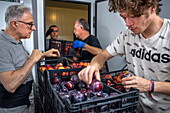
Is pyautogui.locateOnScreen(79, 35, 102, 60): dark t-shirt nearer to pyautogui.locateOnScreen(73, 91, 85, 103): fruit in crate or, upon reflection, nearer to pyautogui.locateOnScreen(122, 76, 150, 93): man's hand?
pyautogui.locateOnScreen(122, 76, 150, 93): man's hand

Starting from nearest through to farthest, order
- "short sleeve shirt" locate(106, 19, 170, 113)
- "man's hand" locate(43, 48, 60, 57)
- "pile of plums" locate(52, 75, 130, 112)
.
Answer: "pile of plums" locate(52, 75, 130, 112)
"short sleeve shirt" locate(106, 19, 170, 113)
"man's hand" locate(43, 48, 60, 57)

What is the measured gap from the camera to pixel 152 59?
1.09 meters

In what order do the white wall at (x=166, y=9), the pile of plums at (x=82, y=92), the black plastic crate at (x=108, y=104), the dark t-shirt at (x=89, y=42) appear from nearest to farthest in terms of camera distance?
the black plastic crate at (x=108, y=104), the pile of plums at (x=82, y=92), the white wall at (x=166, y=9), the dark t-shirt at (x=89, y=42)

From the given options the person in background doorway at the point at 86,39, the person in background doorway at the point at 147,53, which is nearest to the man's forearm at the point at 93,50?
the person in background doorway at the point at 86,39

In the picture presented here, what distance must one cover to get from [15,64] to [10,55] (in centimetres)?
10

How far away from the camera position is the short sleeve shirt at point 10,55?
1.31 meters

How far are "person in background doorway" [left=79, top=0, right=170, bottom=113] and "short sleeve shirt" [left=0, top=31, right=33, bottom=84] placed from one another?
0.77m

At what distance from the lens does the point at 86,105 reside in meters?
0.66

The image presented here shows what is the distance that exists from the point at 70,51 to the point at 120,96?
1.75 metres

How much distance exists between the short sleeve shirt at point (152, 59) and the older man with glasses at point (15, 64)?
99 cm

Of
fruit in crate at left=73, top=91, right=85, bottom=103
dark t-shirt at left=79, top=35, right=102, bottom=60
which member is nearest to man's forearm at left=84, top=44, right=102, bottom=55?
dark t-shirt at left=79, top=35, right=102, bottom=60

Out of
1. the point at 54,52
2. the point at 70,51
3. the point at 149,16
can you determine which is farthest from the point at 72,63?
the point at 149,16

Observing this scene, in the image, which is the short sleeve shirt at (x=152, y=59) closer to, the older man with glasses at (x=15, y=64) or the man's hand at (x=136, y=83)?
the man's hand at (x=136, y=83)

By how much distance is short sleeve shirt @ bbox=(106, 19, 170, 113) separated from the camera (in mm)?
1034
